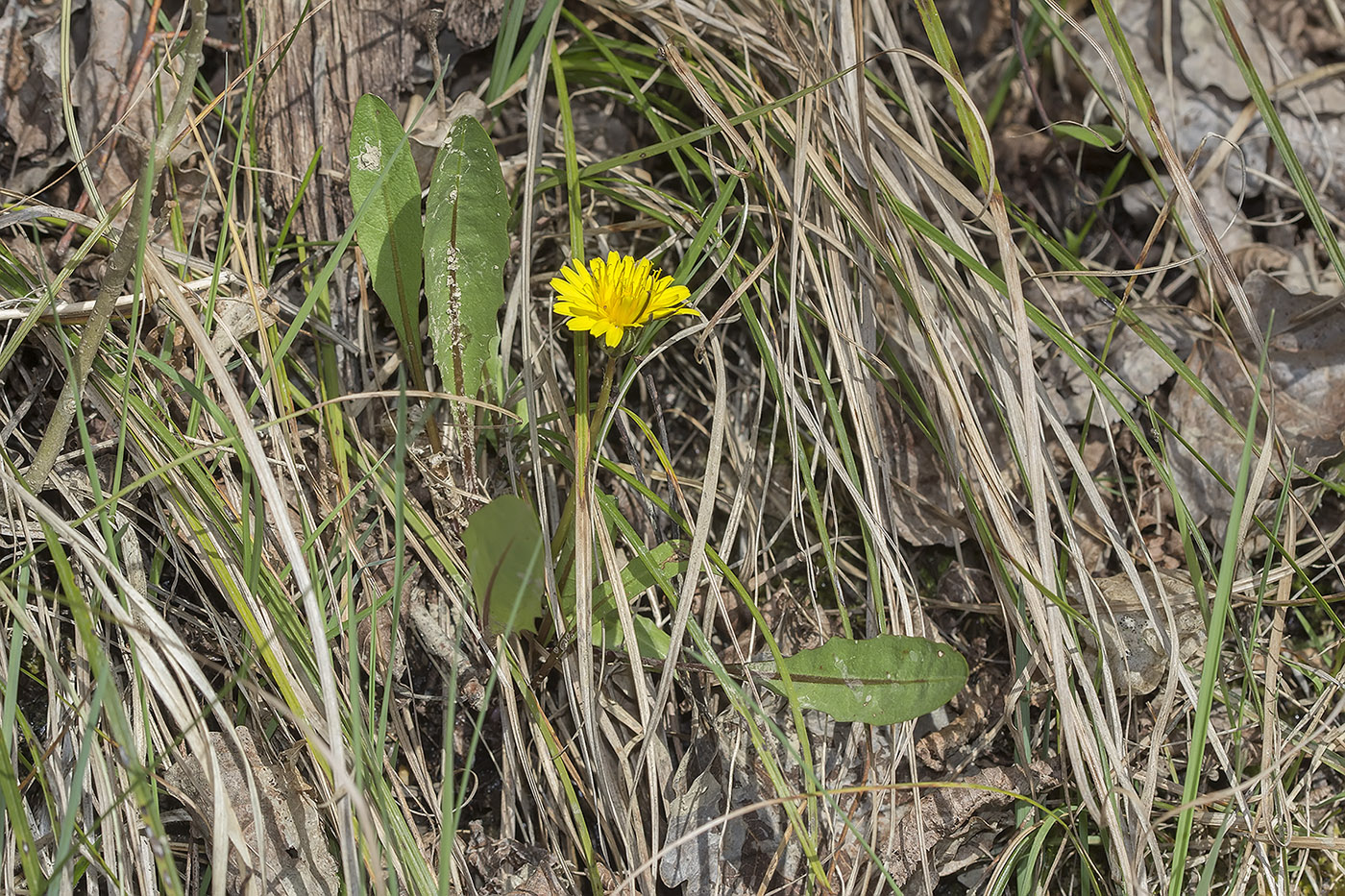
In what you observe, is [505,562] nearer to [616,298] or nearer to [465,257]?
[616,298]

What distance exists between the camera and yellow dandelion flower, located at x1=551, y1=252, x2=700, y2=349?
133 cm

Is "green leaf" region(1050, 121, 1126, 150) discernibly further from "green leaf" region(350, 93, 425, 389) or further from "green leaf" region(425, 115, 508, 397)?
"green leaf" region(350, 93, 425, 389)

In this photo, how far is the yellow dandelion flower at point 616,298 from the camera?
133cm

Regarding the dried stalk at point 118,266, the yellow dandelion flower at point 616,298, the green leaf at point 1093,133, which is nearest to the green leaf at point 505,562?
the yellow dandelion flower at point 616,298

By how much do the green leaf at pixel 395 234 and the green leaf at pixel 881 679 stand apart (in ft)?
2.91

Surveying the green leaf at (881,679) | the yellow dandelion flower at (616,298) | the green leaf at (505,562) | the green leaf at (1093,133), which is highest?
the green leaf at (1093,133)

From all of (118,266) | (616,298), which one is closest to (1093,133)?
(616,298)

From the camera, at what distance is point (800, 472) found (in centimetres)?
175

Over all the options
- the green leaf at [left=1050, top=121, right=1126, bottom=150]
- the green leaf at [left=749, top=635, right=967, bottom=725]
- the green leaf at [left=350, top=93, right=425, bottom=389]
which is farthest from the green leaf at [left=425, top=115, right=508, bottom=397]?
the green leaf at [left=1050, top=121, right=1126, bottom=150]

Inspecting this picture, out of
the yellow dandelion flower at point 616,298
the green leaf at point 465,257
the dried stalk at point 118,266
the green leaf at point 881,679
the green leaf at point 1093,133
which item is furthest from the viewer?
the green leaf at point 1093,133

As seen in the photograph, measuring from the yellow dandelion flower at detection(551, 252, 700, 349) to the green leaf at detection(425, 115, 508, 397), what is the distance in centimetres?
27

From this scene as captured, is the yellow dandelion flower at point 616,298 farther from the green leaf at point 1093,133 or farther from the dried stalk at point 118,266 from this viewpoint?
the green leaf at point 1093,133

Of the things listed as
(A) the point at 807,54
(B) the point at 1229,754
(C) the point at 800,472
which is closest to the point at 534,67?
(A) the point at 807,54

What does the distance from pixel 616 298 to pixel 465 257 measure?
0.40 metres
